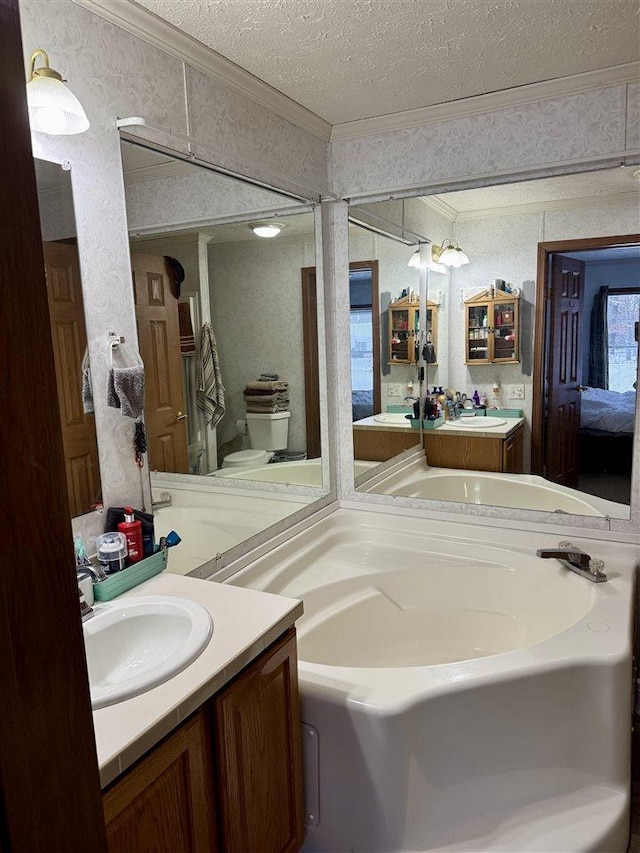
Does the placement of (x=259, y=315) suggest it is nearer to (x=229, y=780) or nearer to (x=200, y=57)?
(x=200, y=57)

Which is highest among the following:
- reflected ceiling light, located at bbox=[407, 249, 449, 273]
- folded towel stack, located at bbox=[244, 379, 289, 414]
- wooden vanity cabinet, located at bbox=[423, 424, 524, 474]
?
reflected ceiling light, located at bbox=[407, 249, 449, 273]

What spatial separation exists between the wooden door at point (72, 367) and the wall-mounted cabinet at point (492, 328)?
1690 mm

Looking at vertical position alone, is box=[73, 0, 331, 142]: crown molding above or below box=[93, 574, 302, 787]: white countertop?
above

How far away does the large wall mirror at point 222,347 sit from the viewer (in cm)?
188

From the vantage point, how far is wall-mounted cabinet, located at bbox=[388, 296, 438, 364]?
109 inches

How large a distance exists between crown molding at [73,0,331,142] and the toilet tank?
4.02 ft

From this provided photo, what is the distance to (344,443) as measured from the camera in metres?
2.91

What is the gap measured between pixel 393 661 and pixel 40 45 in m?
2.29

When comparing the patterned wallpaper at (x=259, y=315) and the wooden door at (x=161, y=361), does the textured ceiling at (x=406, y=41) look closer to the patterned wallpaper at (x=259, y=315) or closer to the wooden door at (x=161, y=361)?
the patterned wallpaper at (x=259, y=315)

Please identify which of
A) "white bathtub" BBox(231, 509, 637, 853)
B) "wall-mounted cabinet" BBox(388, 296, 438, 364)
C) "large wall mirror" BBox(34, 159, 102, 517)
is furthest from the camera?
"wall-mounted cabinet" BBox(388, 296, 438, 364)

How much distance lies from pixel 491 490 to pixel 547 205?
124 cm

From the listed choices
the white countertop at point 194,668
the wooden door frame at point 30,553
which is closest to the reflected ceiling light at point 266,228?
the white countertop at point 194,668

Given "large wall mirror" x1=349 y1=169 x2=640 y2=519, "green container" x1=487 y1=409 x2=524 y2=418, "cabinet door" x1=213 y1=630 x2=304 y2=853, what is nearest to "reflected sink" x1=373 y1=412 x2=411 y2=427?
"large wall mirror" x1=349 y1=169 x2=640 y2=519

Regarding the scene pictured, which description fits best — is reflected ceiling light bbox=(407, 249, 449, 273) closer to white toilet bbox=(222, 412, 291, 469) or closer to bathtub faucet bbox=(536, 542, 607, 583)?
white toilet bbox=(222, 412, 291, 469)
